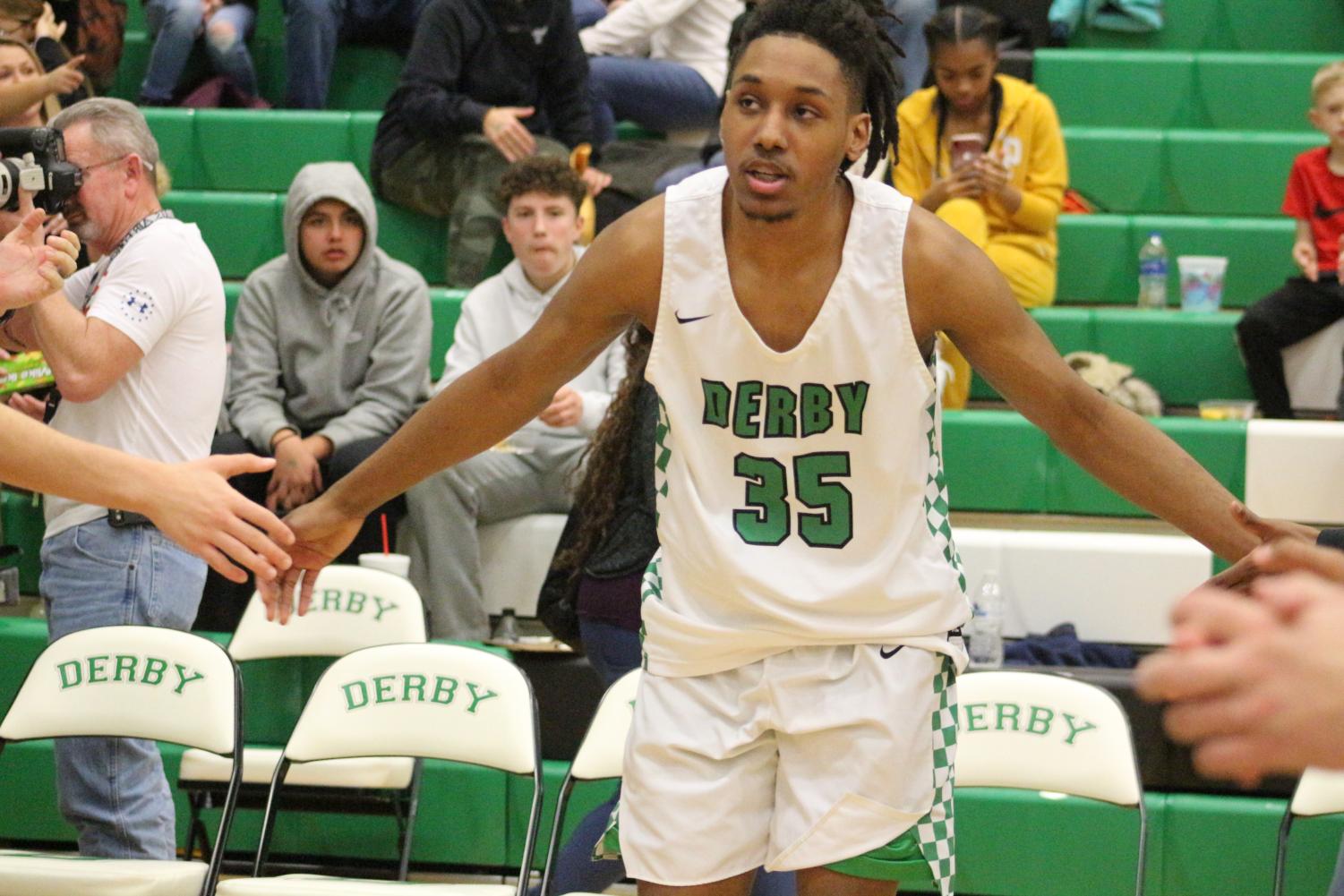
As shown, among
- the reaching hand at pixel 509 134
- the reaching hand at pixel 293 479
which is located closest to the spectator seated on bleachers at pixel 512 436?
the reaching hand at pixel 293 479

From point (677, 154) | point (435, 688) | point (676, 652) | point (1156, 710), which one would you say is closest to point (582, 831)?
point (435, 688)

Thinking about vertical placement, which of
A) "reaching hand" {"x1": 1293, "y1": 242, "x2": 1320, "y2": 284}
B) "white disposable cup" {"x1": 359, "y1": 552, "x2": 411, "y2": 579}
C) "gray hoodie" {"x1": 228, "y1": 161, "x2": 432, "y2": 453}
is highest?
"reaching hand" {"x1": 1293, "y1": 242, "x2": 1320, "y2": 284}

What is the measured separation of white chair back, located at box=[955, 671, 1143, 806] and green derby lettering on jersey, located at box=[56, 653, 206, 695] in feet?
5.87

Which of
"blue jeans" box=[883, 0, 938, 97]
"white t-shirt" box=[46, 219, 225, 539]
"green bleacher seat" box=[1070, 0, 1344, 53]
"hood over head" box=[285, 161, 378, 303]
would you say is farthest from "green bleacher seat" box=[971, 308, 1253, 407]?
"white t-shirt" box=[46, 219, 225, 539]

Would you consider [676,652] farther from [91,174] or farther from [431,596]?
[431,596]

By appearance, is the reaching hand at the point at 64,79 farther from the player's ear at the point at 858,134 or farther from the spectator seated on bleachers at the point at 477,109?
the player's ear at the point at 858,134

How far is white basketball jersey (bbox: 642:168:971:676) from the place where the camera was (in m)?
2.47

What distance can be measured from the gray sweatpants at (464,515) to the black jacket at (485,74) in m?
1.54

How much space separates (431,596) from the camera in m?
4.92

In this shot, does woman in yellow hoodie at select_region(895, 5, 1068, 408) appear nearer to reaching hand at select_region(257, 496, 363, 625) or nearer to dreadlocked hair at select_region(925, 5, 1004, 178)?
dreadlocked hair at select_region(925, 5, 1004, 178)

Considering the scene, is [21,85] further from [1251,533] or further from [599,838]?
[1251,533]

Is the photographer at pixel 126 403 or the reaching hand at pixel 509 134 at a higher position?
the reaching hand at pixel 509 134

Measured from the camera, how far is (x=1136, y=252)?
6328mm

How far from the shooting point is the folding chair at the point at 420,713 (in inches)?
A: 153
